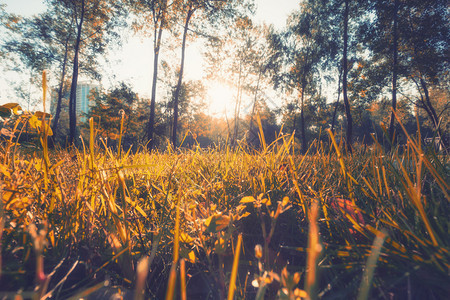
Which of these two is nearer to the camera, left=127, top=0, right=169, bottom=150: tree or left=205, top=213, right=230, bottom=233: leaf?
left=205, top=213, right=230, bottom=233: leaf

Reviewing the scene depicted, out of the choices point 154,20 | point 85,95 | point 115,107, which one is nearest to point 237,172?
point 154,20

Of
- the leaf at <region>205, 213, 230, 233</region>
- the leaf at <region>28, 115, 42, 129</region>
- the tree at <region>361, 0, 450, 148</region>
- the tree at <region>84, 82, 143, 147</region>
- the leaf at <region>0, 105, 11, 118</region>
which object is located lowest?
the leaf at <region>205, 213, 230, 233</region>

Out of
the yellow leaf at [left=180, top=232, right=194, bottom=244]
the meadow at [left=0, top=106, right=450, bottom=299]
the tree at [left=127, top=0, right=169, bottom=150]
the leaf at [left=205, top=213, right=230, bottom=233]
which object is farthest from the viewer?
the tree at [left=127, top=0, right=169, bottom=150]

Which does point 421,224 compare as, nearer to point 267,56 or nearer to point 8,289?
point 8,289

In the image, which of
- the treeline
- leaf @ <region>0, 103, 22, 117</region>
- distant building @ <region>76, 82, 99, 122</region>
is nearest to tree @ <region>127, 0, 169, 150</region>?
the treeline

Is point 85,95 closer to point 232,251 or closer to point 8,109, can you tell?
point 8,109

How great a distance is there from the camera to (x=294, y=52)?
21.0 meters

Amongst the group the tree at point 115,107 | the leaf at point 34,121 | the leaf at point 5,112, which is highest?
the tree at point 115,107

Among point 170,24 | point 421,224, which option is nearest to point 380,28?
point 170,24

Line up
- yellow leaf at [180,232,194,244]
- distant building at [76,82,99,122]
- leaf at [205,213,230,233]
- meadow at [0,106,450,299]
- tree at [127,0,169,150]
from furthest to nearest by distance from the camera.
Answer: distant building at [76,82,99,122] → tree at [127,0,169,150] → yellow leaf at [180,232,194,244] → leaf at [205,213,230,233] → meadow at [0,106,450,299]

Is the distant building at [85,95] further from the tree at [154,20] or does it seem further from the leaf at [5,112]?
the leaf at [5,112]

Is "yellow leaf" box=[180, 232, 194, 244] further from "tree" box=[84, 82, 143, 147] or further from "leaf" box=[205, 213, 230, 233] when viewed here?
"tree" box=[84, 82, 143, 147]

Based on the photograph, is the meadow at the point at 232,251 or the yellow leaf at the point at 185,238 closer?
the meadow at the point at 232,251

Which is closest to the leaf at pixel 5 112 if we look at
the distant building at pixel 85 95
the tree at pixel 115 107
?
the distant building at pixel 85 95
